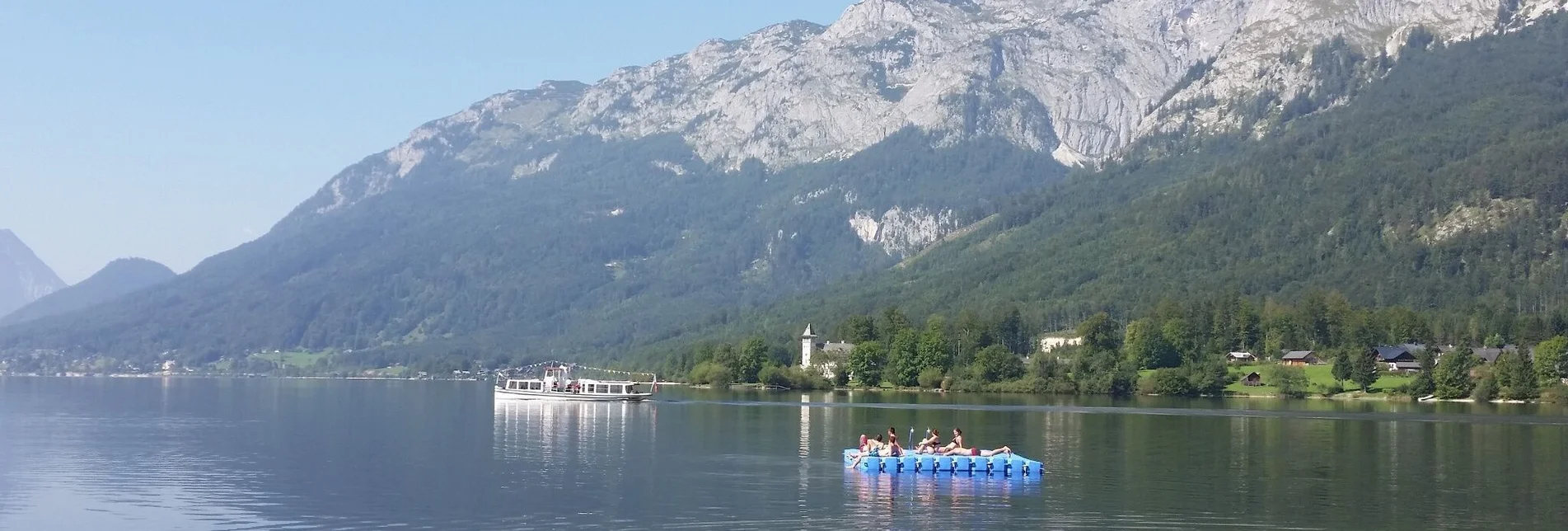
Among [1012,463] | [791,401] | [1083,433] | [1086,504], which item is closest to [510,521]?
[1086,504]

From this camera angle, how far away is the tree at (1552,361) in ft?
563

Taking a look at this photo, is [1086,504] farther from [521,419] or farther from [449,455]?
[521,419]

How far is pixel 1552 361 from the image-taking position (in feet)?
569

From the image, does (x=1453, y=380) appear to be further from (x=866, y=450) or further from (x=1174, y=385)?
(x=866, y=450)

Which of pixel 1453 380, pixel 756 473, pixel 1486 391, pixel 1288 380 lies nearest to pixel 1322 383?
pixel 1288 380

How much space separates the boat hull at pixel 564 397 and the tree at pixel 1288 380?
74.2 m

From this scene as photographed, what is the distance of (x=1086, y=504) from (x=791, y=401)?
10543cm

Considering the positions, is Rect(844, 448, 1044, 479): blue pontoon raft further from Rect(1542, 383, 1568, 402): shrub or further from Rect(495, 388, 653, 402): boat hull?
Rect(1542, 383, 1568, 402): shrub

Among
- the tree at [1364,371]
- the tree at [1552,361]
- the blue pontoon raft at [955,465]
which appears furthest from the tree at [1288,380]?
the blue pontoon raft at [955,465]

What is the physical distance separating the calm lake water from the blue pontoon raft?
154cm

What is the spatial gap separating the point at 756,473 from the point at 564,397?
101759 millimetres

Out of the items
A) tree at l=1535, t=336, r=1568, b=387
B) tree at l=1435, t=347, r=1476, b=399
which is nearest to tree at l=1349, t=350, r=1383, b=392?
tree at l=1435, t=347, r=1476, b=399

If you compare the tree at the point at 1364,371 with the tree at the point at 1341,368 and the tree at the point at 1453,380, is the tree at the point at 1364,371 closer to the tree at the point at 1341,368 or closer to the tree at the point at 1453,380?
the tree at the point at 1341,368

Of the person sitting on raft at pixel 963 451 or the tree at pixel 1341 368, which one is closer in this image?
the person sitting on raft at pixel 963 451
